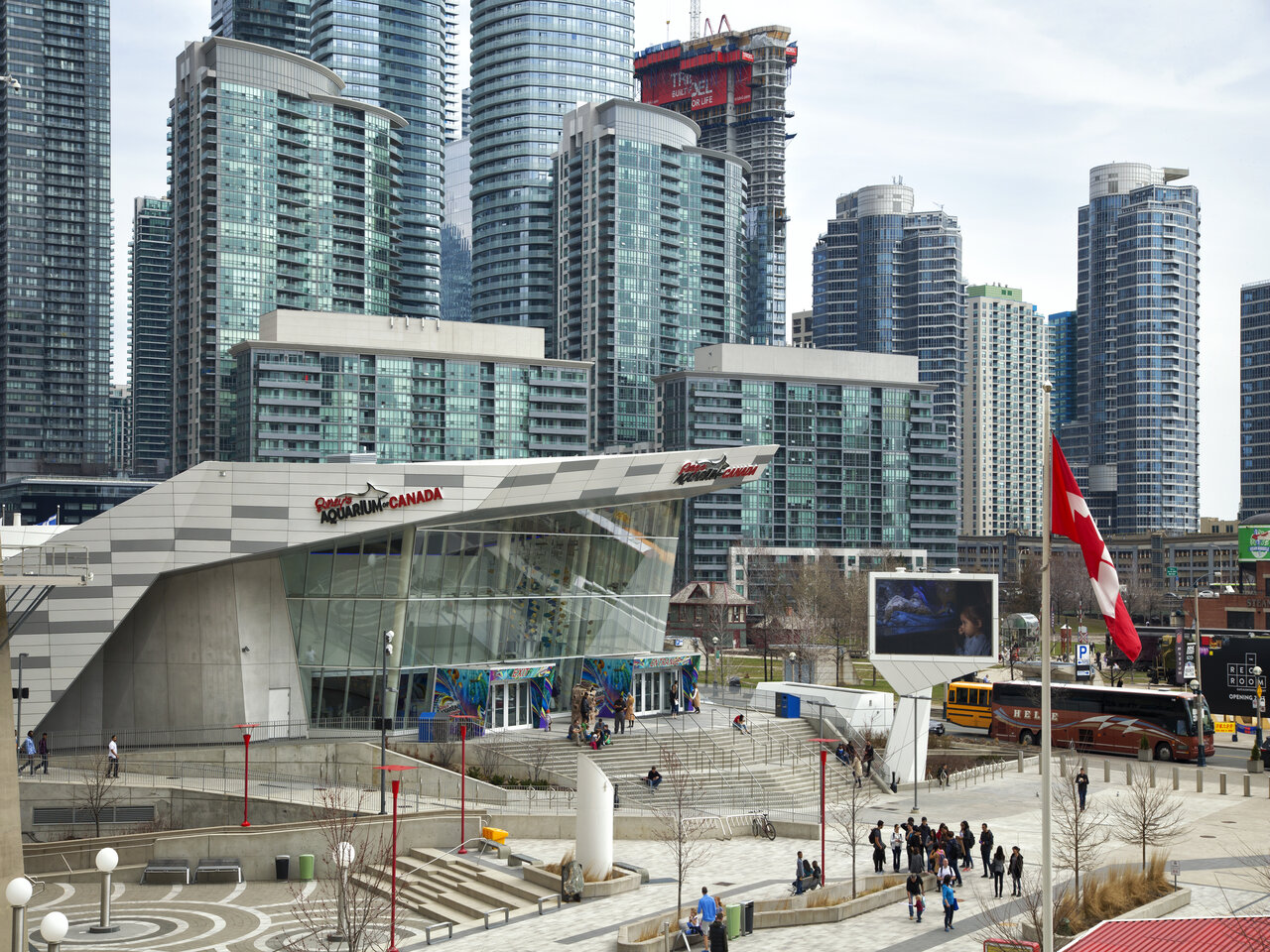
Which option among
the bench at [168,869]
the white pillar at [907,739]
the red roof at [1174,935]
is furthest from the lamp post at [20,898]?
the white pillar at [907,739]

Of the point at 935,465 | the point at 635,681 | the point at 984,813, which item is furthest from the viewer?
the point at 935,465

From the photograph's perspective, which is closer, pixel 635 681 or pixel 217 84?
pixel 635 681

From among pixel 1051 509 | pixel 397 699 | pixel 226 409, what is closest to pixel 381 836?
pixel 397 699

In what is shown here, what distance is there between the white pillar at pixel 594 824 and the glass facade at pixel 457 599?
20.2 meters

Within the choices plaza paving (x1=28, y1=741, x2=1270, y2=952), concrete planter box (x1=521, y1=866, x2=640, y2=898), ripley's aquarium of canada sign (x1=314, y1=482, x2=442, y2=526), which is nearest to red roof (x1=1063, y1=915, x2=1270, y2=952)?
plaza paving (x1=28, y1=741, x2=1270, y2=952)

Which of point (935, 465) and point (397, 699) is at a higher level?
point (935, 465)

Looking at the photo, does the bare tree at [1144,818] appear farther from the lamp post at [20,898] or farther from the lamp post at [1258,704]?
the lamp post at [20,898]

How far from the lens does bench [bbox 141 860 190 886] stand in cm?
4234

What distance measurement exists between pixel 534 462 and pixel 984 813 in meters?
22.9

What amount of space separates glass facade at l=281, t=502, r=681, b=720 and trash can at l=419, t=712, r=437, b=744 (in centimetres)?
142

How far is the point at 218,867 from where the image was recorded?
42.6 metres

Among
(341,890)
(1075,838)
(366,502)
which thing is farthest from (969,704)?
(341,890)

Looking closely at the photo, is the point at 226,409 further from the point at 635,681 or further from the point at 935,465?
the point at 635,681

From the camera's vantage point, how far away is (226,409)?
176500 millimetres
